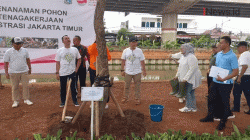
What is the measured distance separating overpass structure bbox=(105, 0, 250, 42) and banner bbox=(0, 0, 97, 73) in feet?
61.5

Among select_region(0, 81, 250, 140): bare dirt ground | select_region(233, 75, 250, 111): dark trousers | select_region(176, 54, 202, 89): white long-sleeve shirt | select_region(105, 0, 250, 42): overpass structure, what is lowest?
select_region(0, 81, 250, 140): bare dirt ground

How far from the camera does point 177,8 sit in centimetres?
2473

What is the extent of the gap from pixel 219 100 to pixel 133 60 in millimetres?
Result: 2210

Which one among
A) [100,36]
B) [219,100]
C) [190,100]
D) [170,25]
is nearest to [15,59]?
[100,36]

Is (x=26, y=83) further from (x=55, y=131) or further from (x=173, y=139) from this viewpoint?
(x=173, y=139)

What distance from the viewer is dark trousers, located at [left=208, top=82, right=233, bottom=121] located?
3676 mm

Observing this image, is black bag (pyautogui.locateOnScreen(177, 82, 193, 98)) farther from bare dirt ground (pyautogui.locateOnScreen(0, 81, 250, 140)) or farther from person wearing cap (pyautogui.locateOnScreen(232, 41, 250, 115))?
person wearing cap (pyautogui.locateOnScreen(232, 41, 250, 115))

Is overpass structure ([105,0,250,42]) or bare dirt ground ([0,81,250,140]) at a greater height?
overpass structure ([105,0,250,42])

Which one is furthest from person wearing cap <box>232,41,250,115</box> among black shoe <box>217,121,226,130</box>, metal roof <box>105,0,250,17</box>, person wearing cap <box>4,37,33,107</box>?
metal roof <box>105,0,250,17</box>

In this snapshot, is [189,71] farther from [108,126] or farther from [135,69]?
[108,126]

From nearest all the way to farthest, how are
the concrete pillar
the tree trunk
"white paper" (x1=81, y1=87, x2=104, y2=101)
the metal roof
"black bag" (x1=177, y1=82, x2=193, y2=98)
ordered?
"white paper" (x1=81, y1=87, x2=104, y2=101) → the tree trunk → "black bag" (x1=177, y1=82, x2=193, y2=98) → the metal roof → the concrete pillar

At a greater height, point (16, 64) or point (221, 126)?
point (16, 64)

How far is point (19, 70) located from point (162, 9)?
23700 millimetres

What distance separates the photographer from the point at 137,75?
516 cm
